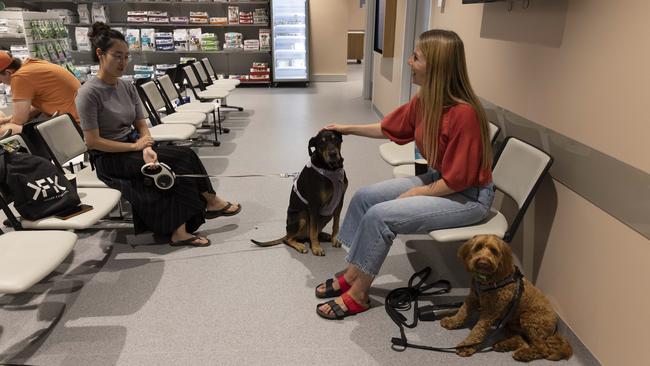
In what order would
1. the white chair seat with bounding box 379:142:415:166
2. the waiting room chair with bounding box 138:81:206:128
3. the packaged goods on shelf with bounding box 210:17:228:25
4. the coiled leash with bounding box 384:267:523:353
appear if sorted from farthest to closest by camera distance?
the packaged goods on shelf with bounding box 210:17:228:25
the waiting room chair with bounding box 138:81:206:128
the white chair seat with bounding box 379:142:415:166
the coiled leash with bounding box 384:267:523:353

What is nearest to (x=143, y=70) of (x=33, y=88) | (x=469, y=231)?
(x=33, y=88)

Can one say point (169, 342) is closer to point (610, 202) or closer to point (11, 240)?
point (11, 240)

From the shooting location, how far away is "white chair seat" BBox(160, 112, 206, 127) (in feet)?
14.2

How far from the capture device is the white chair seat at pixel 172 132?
3766 millimetres

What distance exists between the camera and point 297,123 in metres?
6.20

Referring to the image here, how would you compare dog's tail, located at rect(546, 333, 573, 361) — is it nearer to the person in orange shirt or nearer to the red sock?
the red sock

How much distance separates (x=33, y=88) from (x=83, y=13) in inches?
237

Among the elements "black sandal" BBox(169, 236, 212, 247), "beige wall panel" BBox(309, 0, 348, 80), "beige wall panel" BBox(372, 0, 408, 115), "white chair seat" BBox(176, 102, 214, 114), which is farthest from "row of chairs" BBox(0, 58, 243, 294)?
"beige wall panel" BBox(309, 0, 348, 80)

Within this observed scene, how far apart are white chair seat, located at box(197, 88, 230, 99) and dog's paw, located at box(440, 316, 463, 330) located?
431 centimetres

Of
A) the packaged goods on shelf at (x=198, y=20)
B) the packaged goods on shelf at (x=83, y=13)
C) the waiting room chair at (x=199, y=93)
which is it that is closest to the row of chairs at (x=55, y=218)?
the waiting room chair at (x=199, y=93)

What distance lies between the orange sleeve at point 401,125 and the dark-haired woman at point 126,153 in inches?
50.8

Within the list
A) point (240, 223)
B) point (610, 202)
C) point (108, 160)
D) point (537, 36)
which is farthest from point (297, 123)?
point (610, 202)

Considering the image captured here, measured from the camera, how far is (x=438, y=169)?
7.33 ft

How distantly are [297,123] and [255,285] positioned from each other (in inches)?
157
